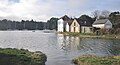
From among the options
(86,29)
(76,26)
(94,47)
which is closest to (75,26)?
(76,26)

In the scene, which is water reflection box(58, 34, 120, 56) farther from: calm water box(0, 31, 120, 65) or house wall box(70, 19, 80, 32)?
house wall box(70, 19, 80, 32)

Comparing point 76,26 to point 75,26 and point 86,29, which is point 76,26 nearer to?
point 75,26

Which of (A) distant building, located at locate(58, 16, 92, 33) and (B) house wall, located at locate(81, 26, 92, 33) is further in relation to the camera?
(A) distant building, located at locate(58, 16, 92, 33)

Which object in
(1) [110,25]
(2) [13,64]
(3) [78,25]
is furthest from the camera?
(3) [78,25]

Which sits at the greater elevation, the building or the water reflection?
the building

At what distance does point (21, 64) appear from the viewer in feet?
60.9

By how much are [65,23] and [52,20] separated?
86.3 metres

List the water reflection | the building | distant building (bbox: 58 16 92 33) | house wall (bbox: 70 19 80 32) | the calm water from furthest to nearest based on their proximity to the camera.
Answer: house wall (bbox: 70 19 80 32) < distant building (bbox: 58 16 92 33) < the building < the water reflection < the calm water

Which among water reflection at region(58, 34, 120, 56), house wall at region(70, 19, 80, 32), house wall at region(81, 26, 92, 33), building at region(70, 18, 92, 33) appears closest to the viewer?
water reflection at region(58, 34, 120, 56)

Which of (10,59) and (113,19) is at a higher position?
(113,19)

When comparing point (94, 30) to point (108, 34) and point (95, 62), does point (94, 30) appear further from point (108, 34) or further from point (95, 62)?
point (95, 62)

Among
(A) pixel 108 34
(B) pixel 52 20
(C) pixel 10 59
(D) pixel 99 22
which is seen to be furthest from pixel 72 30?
(B) pixel 52 20

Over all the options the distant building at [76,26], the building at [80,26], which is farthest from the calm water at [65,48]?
the distant building at [76,26]

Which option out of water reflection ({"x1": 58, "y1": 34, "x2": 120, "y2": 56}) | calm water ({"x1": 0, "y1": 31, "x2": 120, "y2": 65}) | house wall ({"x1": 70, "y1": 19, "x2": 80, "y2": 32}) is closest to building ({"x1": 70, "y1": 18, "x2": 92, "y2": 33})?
house wall ({"x1": 70, "y1": 19, "x2": 80, "y2": 32})
